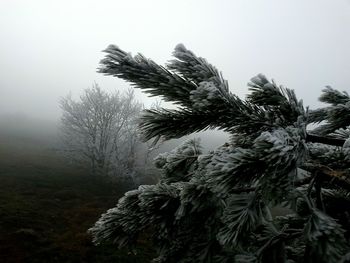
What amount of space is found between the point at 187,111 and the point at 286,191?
0.54m

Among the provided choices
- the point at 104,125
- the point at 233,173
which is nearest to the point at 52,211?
the point at 104,125

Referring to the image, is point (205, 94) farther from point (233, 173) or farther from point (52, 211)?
point (52, 211)

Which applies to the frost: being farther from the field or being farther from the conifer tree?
the field

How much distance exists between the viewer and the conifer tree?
3.31ft

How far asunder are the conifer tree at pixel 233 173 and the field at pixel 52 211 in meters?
10.5

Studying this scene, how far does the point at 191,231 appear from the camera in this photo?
5.29ft

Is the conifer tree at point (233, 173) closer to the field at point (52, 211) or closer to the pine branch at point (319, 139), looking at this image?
the pine branch at point (319, 139)

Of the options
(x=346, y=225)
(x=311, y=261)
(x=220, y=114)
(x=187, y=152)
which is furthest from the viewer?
(x=187, y=152)

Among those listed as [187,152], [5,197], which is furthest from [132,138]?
[187,152]

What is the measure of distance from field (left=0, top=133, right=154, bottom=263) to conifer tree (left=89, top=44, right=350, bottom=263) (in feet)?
34.3

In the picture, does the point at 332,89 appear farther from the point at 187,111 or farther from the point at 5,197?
the point at 5,197

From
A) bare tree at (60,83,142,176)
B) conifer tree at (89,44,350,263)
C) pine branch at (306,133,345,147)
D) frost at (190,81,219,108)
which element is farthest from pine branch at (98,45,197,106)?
bare tree at (60,83,142,176)

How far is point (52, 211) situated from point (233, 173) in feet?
57.7

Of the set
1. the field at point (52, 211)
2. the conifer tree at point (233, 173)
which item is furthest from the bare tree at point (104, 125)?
the conifer tree at point (233, 173)
